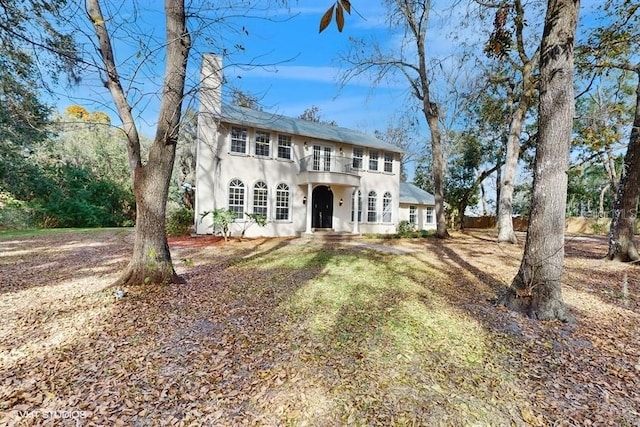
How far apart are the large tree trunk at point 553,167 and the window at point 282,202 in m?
11.8

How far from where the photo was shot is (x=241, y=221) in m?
14.1

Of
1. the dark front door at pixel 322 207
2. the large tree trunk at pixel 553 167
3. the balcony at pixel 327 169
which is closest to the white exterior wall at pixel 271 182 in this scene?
the dark front door at pixel 322 207

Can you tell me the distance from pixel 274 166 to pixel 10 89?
31.0ft

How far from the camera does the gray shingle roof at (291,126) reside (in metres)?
13.8

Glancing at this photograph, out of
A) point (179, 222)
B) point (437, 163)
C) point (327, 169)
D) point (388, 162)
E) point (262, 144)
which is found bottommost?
point (179, 222)

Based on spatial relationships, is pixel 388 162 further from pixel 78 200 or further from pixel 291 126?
pixel 78 200

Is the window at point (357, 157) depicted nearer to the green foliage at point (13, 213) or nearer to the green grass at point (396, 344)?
the green grass at point (396, 344)

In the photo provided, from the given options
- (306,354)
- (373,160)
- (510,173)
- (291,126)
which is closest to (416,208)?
(373,160)

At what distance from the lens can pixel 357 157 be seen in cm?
1725

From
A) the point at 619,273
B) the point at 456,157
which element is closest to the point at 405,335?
the point at 619,273

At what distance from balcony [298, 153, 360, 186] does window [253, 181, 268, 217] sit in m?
1.89

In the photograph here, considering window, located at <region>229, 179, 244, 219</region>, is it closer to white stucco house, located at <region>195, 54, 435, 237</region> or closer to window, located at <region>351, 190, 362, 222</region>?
white stucco house, located at <region>195, 54, 435, 237</region>

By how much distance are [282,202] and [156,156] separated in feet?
32.7

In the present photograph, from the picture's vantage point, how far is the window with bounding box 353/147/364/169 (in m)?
17.2
